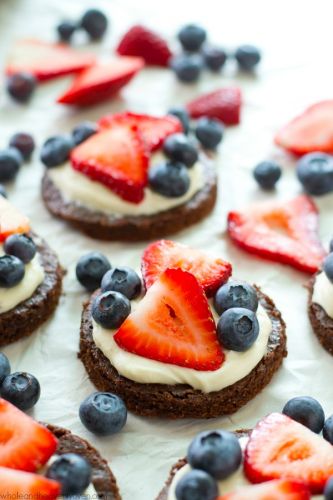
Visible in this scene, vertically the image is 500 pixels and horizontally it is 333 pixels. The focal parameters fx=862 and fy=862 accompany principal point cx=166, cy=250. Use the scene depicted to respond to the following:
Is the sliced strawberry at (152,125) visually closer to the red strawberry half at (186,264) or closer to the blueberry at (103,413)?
the red strawberry half at (186,264)

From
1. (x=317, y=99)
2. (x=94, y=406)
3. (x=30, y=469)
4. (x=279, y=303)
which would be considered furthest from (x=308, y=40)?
(x=30, y=469)

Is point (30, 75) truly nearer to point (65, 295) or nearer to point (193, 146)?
point (193, 146)

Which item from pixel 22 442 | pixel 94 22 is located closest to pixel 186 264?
pixel 22 442

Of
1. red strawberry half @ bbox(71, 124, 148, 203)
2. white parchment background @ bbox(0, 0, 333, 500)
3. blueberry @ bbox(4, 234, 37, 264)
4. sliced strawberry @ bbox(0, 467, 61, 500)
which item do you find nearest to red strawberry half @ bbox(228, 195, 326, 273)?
white parchment background @ bbox(0, 0, 333, 500)

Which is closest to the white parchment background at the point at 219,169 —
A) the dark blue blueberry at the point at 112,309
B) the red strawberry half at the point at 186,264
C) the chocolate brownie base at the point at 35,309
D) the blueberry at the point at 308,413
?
the chocolate brownie base at the point at 35,309

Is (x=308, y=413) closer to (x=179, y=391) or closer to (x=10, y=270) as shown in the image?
(x=179, y=391)
